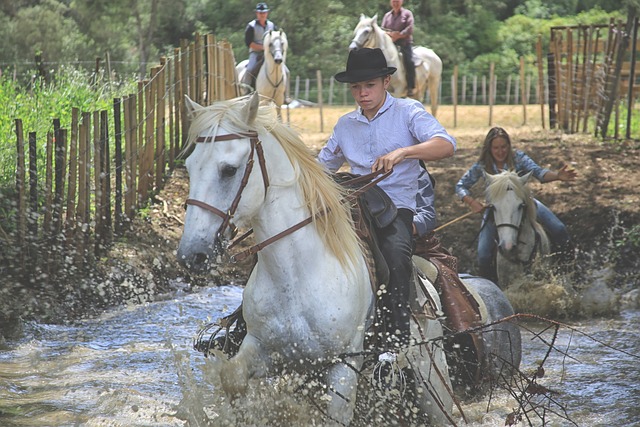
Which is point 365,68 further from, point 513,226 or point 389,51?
point 389,51

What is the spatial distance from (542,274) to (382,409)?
17.8 feet

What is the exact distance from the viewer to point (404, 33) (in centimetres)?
2030

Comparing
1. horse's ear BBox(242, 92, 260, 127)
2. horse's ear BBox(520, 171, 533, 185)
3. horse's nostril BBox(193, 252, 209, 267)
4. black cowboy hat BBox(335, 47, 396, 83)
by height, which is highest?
black cowboy hat BBox(335, 47, 396, 83)

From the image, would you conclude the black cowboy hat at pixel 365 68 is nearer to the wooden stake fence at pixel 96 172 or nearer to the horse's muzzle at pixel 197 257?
the horse's muzzle at pixel 197 257

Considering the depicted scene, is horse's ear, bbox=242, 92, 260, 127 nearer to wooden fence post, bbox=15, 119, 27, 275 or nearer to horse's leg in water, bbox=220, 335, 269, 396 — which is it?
horse's leg in water, bbox=220, 335, 269, 396

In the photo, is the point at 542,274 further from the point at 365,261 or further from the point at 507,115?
the point at 507,115

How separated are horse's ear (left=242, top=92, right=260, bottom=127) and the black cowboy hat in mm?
849

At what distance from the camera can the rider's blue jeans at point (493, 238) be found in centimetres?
1032

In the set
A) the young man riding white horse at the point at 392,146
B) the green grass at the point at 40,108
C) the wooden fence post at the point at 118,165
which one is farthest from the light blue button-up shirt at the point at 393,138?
the wooden fence post at the point at 118,165

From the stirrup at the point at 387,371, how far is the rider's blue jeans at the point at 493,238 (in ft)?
17.3

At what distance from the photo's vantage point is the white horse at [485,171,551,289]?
958 cm

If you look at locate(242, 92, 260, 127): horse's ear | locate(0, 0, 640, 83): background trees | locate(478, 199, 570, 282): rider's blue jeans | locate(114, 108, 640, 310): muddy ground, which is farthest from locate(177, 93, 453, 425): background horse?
locate(0, 0, 640, 83): background trees

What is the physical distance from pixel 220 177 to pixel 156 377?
349cm

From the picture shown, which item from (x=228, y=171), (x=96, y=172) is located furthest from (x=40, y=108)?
(x=228, y=171)
